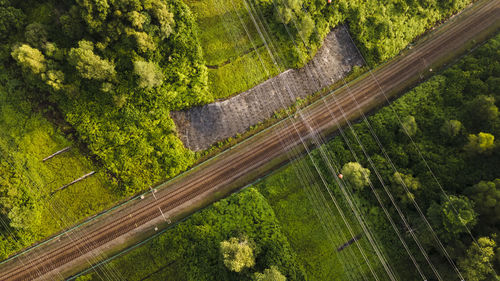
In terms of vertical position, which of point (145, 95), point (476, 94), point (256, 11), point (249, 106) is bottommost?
point (476, 94)

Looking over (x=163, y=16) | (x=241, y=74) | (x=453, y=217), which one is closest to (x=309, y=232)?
(x=453, y=217)

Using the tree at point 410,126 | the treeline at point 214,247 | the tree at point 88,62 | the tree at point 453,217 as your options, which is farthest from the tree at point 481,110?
the tree at point 88,62

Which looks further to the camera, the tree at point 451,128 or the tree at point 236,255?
the tree at point 451,128

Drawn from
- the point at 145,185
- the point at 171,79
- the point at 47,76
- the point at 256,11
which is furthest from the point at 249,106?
the point at 47,76

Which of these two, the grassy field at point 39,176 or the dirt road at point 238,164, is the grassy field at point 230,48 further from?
the grassy field at point 39,176

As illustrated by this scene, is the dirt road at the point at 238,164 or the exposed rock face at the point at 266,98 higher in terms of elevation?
the exposed rock face at the point at 266,98

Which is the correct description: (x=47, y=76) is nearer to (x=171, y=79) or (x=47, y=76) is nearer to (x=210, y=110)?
(x=171, y=79)

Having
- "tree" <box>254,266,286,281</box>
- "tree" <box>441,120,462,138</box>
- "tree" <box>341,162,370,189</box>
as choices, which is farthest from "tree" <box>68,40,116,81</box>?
"tree" <box>441,120,462,138</box>

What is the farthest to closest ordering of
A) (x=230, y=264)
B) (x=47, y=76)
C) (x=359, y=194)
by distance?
1. (x=359, y=194)
2. (x=47, y=76)
3. (x=230, y=264)
